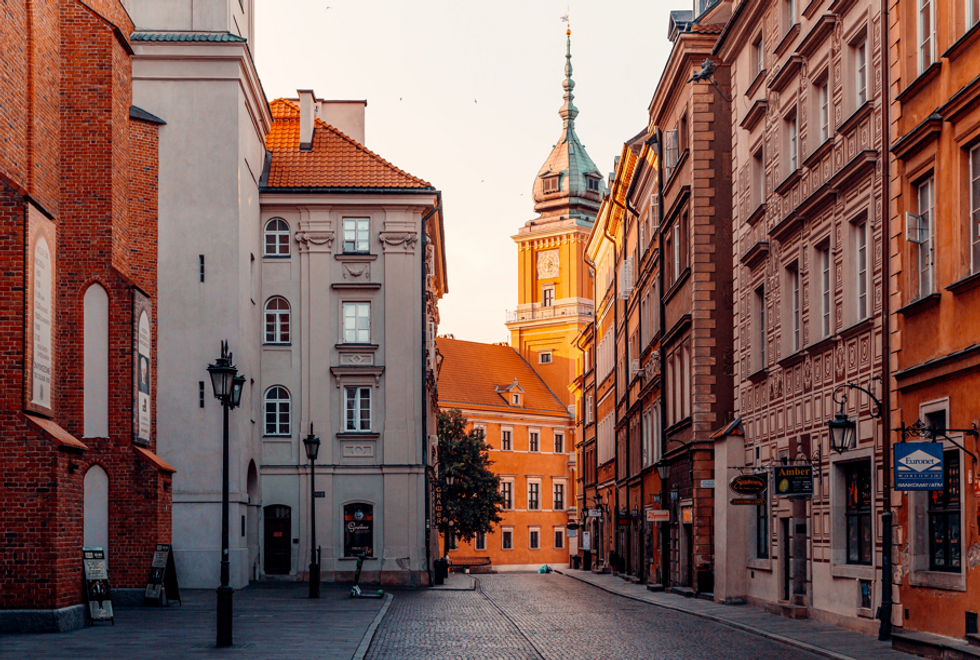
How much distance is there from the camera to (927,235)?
18.1 meters

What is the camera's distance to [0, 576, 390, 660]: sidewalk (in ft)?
55.9

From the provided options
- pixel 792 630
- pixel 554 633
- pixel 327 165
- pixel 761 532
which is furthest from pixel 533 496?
pixel 792 630

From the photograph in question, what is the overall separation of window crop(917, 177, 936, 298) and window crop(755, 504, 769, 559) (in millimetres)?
10562

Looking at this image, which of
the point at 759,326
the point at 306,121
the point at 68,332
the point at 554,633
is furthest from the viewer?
the point at 306,121

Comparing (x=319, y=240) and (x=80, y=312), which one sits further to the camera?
(x=319, y=240)

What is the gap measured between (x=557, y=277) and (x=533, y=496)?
2071 centimetres

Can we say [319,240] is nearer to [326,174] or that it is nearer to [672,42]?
[326,174]

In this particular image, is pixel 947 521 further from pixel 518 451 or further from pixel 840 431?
pixel 518 451

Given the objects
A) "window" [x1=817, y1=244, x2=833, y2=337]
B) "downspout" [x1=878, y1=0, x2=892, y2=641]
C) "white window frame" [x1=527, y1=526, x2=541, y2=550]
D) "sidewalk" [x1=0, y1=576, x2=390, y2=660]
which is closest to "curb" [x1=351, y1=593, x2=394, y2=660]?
"sidewalk" [x1=0, y1=576, x2=390, y2=660]

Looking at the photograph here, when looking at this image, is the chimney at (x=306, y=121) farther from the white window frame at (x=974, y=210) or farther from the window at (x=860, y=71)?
the white window frame at (x=974, y=210)

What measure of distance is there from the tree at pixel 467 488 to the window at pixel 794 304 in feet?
156

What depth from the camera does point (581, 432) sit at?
88812 mm

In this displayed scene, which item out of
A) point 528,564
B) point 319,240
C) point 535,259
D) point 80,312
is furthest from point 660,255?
point 535,259

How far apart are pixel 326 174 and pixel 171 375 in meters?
11.2
